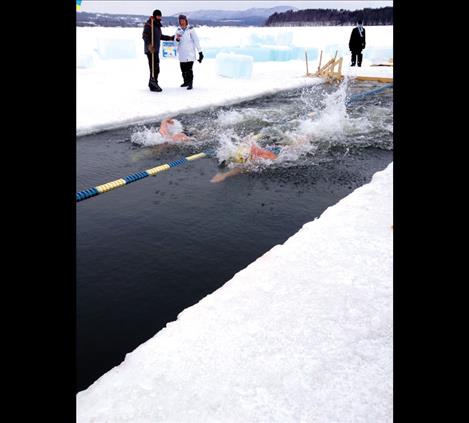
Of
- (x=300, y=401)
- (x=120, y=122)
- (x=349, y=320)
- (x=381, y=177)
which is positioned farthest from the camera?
(x=120, y=122)

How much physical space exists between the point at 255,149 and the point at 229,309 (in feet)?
13.0

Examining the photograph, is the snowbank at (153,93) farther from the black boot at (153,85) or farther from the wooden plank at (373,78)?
the wooden plank at (373,78)

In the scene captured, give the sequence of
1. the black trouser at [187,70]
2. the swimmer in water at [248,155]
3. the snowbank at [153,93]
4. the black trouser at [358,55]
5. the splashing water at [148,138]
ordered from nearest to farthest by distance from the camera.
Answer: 1. the swimmer in water at [248,155]
2. the splashing water at [148,138]
3. the snowbank at [153,93]
4. the black trouser at [187,70]
5. the black trouser at [358,55]

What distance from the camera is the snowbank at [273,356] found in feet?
6.43

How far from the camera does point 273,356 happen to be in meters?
2.30

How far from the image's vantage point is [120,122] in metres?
8.52

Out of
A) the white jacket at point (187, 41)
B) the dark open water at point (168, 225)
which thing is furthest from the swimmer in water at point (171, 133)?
the white jacket at point (187, 41)

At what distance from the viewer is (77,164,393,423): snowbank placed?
1959 mm

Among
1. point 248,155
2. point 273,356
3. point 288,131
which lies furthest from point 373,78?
point 273,356

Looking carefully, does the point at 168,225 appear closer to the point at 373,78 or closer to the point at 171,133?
the point at 171,133

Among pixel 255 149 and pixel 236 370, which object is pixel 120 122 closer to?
pixel 255 149

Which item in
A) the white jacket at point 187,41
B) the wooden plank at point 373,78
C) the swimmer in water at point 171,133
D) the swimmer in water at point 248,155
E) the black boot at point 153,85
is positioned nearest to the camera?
the swimmer in water at point 248,155
